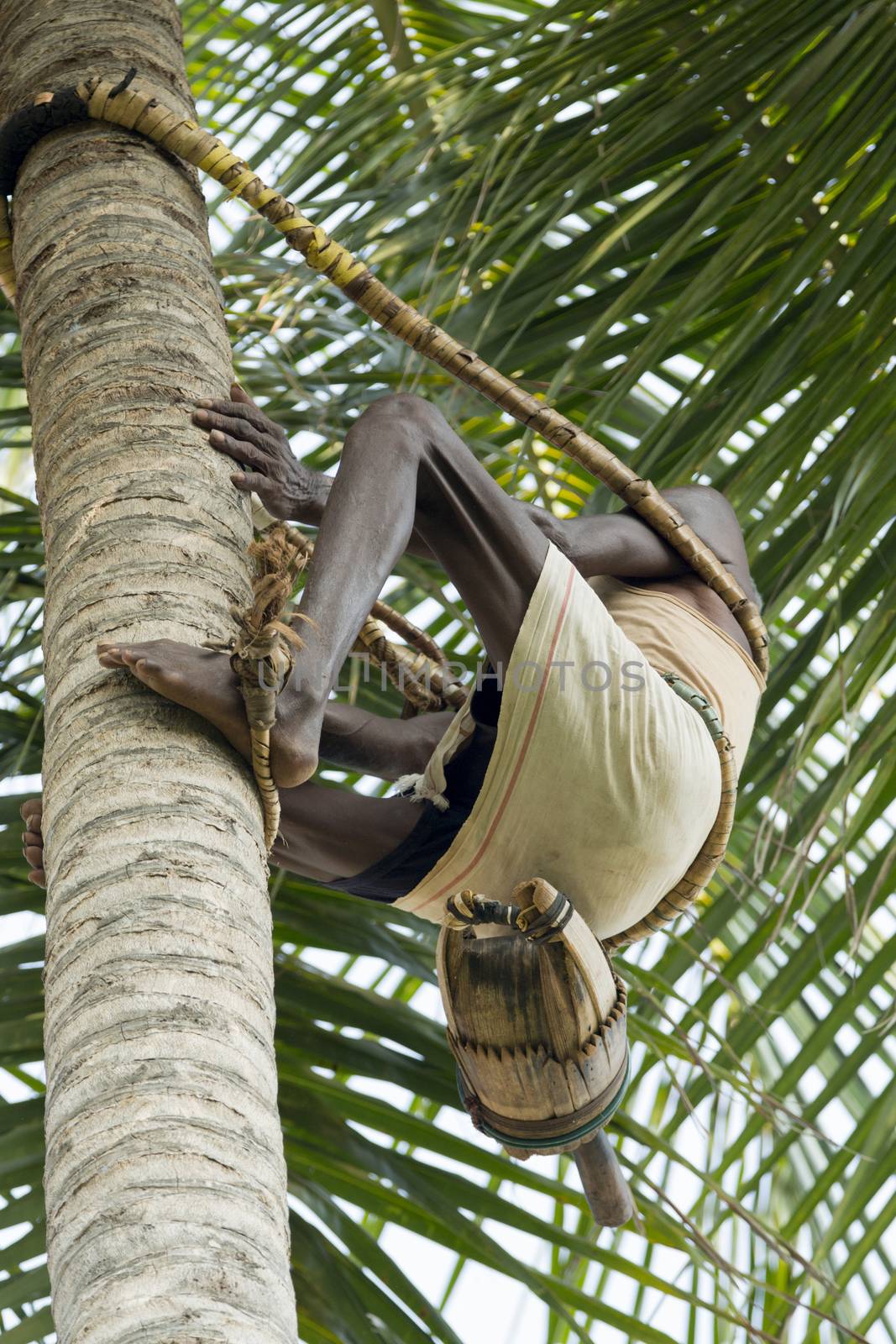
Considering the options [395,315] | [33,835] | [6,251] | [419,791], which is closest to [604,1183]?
[419,791]

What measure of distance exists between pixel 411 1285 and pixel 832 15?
5.12 feet

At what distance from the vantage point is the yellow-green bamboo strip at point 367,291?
174 cm

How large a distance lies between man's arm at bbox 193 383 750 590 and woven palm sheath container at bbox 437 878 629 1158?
410 mm

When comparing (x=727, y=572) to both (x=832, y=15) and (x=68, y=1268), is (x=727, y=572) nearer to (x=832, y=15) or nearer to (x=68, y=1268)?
(x=832, y=15)

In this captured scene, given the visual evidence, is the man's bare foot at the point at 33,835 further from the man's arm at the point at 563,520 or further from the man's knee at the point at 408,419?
the man's knee at the point at 408,419

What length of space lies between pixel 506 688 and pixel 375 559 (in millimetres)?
192

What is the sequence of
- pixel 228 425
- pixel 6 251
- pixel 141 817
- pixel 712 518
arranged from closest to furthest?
1. pixel 141 817
2. pixel 228 425
3. pixel 6 251
4. pixel 712 518

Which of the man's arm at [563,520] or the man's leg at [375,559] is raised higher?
the man's arm at [563,520]

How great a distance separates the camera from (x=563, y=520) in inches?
70.2

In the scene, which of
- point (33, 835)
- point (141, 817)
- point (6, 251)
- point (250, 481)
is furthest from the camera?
point (6, 251)

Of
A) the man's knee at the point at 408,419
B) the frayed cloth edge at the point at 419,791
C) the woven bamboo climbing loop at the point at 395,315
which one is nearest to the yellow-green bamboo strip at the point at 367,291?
the woven bamboo climbing loop at the point at 395,315

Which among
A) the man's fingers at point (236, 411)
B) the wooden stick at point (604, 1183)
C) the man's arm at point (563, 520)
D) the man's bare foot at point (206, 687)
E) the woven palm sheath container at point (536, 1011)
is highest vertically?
the man's arm at point (563, 520)

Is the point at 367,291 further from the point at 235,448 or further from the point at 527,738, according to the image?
the point at 527,738

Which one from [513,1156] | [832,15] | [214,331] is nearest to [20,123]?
[214,331]
